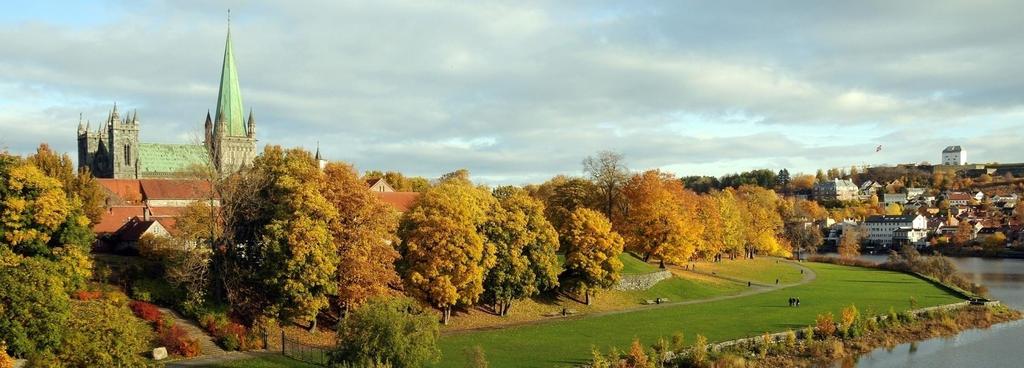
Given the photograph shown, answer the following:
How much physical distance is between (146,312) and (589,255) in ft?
92.8

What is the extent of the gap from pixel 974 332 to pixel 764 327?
51.3 ft

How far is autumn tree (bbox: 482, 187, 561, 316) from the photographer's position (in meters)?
47.8

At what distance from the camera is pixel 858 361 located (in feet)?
137

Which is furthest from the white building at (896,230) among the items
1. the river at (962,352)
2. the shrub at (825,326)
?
the shrub at (825,326)

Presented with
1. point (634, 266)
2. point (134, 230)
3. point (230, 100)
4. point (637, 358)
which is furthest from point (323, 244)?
point (230, 100)

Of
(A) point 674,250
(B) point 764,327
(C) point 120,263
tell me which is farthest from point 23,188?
(A) point 674,250

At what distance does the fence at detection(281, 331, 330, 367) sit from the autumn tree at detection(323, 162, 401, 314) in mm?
2942

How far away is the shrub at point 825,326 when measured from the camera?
147ft

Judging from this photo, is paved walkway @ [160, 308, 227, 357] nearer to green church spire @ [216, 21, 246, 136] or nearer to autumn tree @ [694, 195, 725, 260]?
autumn tree @ [694, 195, 725, 260]

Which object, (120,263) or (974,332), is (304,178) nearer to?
(120,263)

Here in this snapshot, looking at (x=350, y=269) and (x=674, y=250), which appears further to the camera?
(x=674, y=250)

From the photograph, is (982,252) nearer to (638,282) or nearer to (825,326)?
(638,282)

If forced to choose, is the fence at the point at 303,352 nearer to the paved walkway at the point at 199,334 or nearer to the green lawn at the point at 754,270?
the paved walkway at the point at 199,334

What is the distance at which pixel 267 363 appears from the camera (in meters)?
32.8
